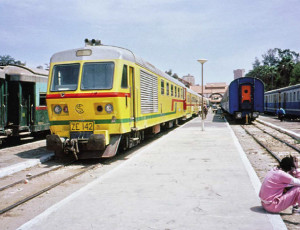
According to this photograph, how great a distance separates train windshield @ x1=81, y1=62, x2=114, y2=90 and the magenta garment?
537 cm

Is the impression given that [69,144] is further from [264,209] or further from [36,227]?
[264,209]

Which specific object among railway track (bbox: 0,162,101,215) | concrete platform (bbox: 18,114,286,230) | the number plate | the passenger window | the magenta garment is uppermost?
the passenger window

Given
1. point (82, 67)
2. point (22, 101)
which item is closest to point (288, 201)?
point (82, 67)

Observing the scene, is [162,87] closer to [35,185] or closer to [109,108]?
[109,108]

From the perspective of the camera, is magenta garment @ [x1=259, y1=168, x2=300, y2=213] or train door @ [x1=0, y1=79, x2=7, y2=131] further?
train door @ [x1=0, y1=79, x2=7, y2=131]

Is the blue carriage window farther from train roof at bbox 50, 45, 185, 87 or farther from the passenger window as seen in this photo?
the passenger window

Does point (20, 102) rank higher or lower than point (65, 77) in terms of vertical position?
lower

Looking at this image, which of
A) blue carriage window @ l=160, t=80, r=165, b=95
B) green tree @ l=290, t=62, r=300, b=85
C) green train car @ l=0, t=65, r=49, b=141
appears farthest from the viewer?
green tree @ l=290, t=62, r=300, b=85

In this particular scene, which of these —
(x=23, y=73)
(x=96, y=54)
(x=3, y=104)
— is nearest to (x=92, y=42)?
(x=96, y=54)

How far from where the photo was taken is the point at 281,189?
15.5ft

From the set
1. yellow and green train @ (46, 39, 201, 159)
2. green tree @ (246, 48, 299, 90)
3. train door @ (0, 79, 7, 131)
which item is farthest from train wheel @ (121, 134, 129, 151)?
green tree @ (246, 48, 299, 90)

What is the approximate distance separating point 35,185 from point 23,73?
702 centimetres

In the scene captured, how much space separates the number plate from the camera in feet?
29.4

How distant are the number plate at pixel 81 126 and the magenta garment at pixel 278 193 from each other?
538 cm
